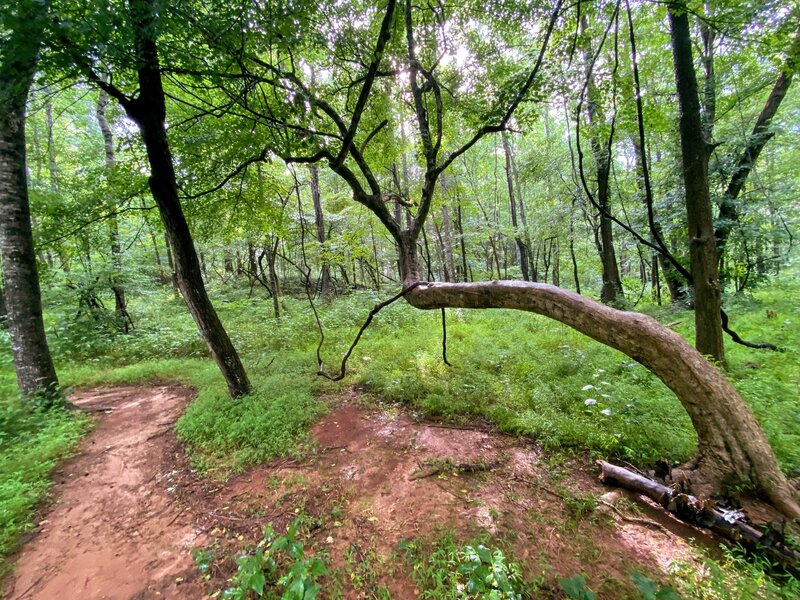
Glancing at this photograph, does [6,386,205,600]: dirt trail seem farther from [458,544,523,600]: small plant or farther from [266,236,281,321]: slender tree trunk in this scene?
[266,236,281,321]: slender tree trunk

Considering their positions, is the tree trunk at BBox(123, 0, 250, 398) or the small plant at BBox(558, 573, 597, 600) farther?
the tree trunk at BBox(123, 0, 250, 398)

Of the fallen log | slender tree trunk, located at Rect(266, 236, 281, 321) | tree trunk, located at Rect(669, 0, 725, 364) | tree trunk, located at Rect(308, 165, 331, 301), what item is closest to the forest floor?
the fallen log

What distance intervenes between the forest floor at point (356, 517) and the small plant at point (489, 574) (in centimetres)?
16

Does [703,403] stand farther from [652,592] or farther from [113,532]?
[113,532]

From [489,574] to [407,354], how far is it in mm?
4383

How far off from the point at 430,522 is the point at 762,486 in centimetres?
228

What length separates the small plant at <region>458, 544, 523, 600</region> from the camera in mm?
1817

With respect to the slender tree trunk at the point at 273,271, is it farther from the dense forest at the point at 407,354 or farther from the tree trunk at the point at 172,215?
the tree trunk at the point at 172,215

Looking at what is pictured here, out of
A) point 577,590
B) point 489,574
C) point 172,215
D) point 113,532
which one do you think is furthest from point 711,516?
point 172,215

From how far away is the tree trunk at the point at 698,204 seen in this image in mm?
3773

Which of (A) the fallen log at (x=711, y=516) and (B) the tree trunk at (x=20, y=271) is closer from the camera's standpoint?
(A) the fallen log at (x=711, y=516)

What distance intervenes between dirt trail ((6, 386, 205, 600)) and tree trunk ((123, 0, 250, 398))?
127cm

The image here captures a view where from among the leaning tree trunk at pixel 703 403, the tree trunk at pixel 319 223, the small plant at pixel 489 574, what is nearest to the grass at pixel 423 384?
the leaning tree trunk at pixel 703 403

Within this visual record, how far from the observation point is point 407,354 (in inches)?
245
